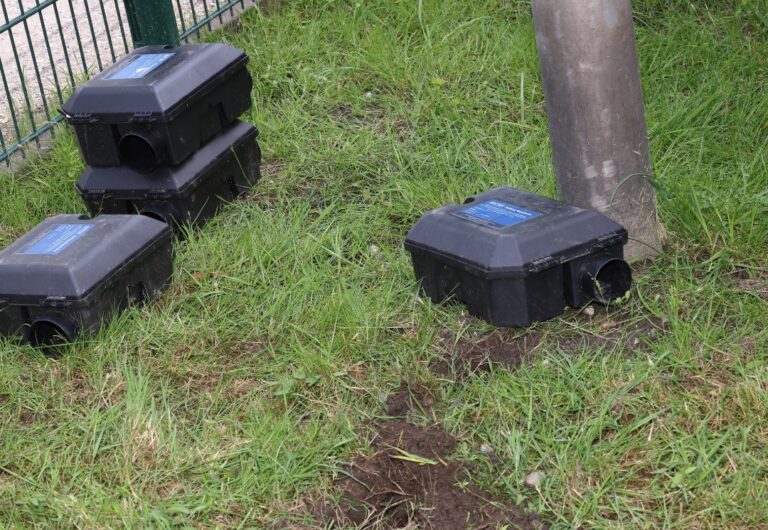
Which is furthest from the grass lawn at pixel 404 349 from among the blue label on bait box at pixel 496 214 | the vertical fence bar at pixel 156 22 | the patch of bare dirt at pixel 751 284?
the vertical fence bar at pixel 156 22

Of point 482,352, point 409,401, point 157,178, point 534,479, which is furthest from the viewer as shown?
point 157,178

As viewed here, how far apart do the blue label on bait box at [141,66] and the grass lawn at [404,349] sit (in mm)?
680

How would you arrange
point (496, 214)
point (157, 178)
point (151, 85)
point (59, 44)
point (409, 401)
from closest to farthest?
point (409, 401) → point (496, 214) → point (151, 85) → point (157, 178) → point (59, 44)

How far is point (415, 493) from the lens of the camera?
3.13 meters

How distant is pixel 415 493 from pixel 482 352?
2.15 feet

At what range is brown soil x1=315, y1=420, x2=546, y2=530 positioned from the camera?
3.02 metres

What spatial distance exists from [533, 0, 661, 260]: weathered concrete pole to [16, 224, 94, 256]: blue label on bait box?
172 centimetres

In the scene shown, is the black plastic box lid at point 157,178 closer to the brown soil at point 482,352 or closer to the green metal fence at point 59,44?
the green metal fence at point 59,44

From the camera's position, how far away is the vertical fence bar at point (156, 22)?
5.05 meters

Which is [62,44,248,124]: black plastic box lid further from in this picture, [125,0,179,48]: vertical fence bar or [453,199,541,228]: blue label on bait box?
[453,199,541,228]: blue label on bait box

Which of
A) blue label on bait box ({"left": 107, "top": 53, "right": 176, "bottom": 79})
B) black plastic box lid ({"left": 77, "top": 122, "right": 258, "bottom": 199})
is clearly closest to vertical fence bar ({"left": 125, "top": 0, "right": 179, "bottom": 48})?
blue label on bait box ({"left": 107, "top": 53, "right": 176, "bottom": 79})

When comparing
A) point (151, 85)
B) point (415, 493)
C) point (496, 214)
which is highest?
point (151, 85)

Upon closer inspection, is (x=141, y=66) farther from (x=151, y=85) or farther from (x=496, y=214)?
(x=496, y=214)

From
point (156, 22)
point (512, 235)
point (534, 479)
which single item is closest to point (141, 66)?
point (156, 22)
